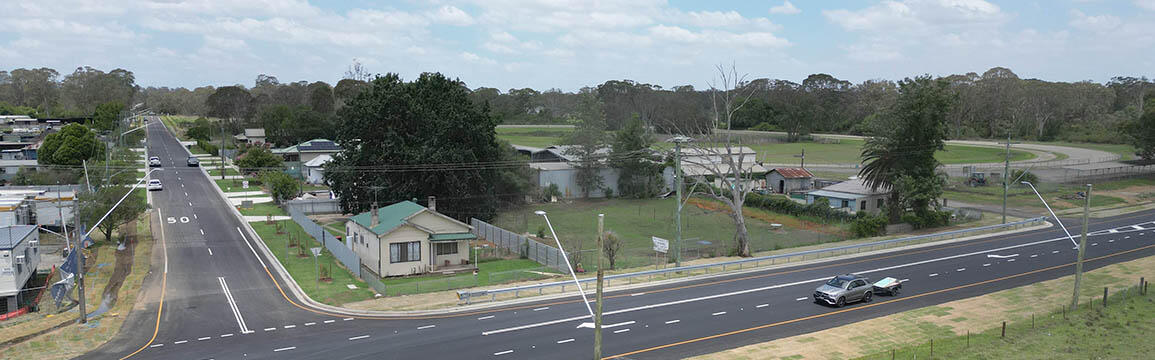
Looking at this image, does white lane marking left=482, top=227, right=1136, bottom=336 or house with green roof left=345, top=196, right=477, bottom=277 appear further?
house with green roof left=345, top=196, right=477, bottom=277

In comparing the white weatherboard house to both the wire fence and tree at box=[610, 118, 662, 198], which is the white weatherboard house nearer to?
the wire fence

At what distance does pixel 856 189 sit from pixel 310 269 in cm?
5068

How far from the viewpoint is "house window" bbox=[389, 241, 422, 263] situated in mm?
40188

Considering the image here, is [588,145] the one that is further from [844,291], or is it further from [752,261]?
[844,291]

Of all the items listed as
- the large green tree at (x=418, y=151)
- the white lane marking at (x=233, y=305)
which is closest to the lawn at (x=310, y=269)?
the white lane marking at (x=233, y=305)

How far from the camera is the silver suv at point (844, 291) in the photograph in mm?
32656

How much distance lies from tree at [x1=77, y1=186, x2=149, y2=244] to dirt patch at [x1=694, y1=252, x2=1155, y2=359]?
42.5 meters

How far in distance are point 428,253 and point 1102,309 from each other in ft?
112

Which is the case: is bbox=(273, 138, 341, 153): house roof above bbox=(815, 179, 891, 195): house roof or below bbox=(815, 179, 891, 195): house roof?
above

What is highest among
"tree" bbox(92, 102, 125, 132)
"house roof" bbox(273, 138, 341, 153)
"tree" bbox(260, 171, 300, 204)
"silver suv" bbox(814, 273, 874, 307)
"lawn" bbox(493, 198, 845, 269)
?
"tree" bbox(92, 102, 125, 132)

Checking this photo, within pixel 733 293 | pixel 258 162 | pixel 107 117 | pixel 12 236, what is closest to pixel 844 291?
→ pixel 733 293

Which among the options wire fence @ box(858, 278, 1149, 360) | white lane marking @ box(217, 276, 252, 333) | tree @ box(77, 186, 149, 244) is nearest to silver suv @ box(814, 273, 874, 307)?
wire fence @ box(858, 278, 1149, 360)

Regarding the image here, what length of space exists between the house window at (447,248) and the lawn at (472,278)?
60.5 inches

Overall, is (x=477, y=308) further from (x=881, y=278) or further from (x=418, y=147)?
(x=418, y=147)
